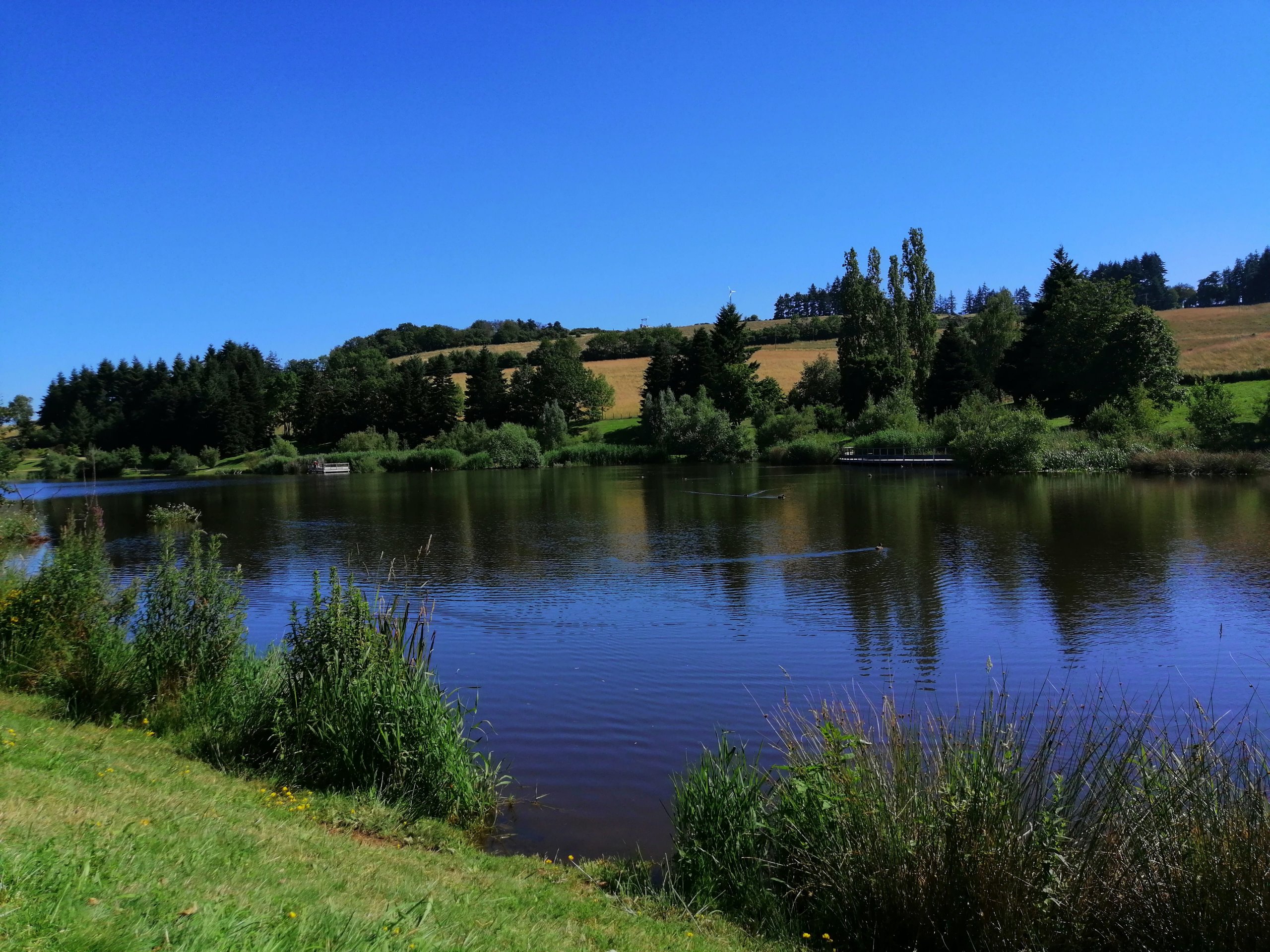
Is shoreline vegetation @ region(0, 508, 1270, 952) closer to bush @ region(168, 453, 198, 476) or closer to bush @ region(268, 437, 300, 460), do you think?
bush @ region(268, 437, 300, 460)

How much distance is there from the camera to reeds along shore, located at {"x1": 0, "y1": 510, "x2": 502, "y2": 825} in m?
8.82

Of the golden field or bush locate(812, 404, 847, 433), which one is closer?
the golden field

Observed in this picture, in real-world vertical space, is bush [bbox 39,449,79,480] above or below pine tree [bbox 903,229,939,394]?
below

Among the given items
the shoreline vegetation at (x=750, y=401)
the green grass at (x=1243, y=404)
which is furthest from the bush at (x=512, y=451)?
the green grass at (x=1243, y=404)

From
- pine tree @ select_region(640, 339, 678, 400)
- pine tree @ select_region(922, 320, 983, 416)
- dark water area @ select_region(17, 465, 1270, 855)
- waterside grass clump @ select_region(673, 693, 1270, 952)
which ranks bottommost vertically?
dark water area @ select_region(17, 465, 1270, 855)

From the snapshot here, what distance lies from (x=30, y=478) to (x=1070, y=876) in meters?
115

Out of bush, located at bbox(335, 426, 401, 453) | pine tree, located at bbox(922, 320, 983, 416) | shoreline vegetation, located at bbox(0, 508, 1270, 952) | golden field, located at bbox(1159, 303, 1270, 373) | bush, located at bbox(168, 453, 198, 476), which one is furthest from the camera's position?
bush, located at bbox(168, 453, 198, 476)

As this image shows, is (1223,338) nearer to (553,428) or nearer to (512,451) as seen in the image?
(553,428)

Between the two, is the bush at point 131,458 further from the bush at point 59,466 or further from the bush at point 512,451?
the bush at point 512,451

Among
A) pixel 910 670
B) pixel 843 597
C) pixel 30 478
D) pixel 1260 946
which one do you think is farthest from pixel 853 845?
pixel 30 478

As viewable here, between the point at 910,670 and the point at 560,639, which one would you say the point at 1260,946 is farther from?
the point at 560,639

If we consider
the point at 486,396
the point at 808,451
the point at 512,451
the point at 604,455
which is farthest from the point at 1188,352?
the point at 486,396

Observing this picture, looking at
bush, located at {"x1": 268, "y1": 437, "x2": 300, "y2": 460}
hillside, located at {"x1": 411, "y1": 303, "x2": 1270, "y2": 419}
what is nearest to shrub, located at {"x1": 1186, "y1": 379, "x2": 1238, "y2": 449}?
hillside, located at {"x1": 411, "y1": 303, "x2": 1270, "y2": 419}

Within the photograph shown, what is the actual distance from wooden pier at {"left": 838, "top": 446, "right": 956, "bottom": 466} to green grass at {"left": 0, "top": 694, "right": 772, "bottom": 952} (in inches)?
2540
